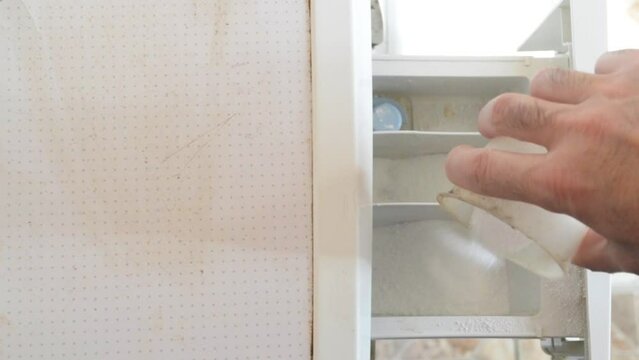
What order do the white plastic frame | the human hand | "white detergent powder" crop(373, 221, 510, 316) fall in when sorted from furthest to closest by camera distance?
"white detergent powder" crop(373, 221, 510, 316) → the white plastic frame → the human hand

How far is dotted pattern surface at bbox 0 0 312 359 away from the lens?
19.9 inches

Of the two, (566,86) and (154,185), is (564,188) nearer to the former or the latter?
(566,86)

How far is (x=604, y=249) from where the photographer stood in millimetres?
481

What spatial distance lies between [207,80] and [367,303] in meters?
0.25

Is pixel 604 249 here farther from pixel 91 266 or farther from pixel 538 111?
pixel 91 266

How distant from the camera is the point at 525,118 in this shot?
1.48 ft

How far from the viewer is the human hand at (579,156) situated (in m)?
0.41

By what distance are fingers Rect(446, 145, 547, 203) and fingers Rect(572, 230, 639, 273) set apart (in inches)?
3.4

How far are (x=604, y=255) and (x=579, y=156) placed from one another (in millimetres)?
117

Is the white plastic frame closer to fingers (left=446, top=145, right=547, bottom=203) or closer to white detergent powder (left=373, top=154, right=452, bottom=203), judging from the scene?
fingers (left=446, top=145, right=547, bottom=203)

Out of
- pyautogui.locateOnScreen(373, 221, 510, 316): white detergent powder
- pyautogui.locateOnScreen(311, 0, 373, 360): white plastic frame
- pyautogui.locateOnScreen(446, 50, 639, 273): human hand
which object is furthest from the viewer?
pyautogui.locateOnScreen(373, 221, 510, 316): white detergent powder

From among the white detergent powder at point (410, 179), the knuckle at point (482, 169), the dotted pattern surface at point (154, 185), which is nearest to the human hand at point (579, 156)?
the knuckle at point (482, 169)

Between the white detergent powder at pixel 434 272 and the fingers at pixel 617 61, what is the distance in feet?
1.06

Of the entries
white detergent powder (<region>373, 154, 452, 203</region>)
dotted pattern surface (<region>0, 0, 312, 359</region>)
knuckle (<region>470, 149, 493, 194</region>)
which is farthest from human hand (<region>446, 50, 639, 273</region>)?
white detergent powder (<region>373, 154, 452, 203</region>)
